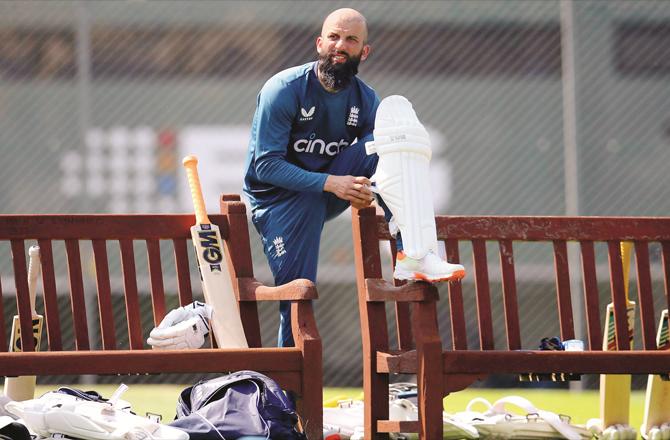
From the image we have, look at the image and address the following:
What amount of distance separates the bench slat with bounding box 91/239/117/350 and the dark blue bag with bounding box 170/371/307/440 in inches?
20.3

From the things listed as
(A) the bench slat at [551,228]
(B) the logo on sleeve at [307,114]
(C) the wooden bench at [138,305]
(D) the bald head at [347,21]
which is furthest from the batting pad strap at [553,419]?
(D) the bald head at [347,21]

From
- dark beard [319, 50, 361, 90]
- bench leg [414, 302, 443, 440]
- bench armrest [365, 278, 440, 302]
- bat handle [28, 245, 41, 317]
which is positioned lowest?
bench leg [414, 302, 443, 440]

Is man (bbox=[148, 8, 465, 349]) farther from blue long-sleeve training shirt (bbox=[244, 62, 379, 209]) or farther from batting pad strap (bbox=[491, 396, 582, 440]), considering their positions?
batting pad strap (bbox=[491, 396, 582, 440])

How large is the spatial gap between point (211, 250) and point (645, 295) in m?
1.59

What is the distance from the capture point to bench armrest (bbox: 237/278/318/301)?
3867 mm

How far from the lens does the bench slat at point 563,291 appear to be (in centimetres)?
438

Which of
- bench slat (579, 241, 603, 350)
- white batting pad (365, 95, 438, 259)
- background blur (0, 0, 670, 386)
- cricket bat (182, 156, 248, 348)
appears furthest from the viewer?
background blur (0, 0, 670, 386)

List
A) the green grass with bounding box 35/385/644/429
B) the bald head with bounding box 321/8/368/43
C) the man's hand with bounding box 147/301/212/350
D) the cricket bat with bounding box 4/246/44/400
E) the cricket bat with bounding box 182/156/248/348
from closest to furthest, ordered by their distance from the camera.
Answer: the man's hand with bounding box 147/301/212/350
the cricket bat with bounding box 182/156/248/348
the cricket bat with bounding box 4/246/44/400
the bald head with bounding box 321/8/368/43
the green grass with bounding box 35/385/644/429

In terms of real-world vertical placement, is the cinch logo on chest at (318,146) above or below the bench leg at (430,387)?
above

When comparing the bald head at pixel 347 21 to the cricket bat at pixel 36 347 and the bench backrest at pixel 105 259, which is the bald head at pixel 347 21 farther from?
the cricket bat at pixel 36 347

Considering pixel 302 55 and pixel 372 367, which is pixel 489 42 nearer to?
pixel 302 55

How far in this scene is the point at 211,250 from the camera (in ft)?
13.8

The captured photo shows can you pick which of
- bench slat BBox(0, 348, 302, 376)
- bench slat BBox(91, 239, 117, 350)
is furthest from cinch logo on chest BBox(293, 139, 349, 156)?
bench slat BBox(0, 348, 302, 376)

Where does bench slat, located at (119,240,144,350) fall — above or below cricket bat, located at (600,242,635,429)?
above
